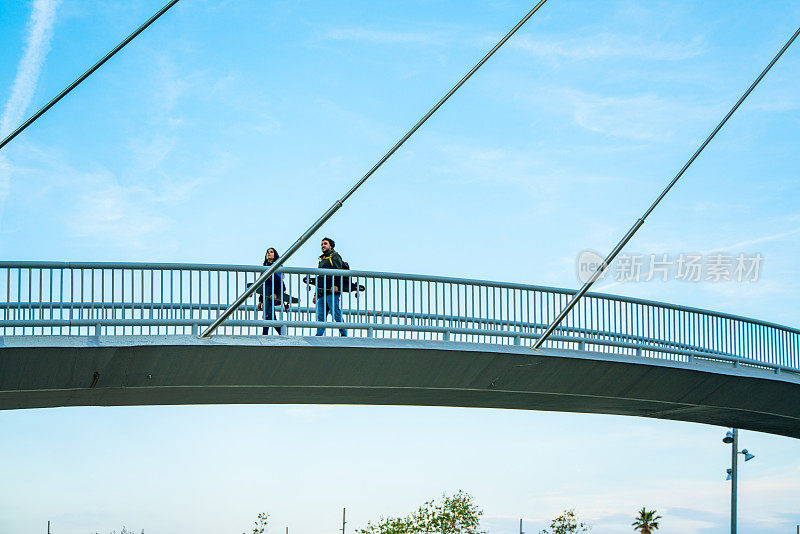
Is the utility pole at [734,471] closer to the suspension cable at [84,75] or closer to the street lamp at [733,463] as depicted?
the street lamp at [733,463]

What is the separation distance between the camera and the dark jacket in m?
19.5

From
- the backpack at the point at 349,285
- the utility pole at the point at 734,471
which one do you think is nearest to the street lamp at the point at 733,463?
the utility pole at the point at 734,471

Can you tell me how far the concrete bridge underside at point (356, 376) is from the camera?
1805cm

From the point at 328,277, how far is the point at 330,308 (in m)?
0.54

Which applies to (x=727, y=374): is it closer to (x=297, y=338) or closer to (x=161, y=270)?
(x=297, y=338)

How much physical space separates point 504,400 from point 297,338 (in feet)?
20.4

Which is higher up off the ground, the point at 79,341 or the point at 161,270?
the point at 161,270

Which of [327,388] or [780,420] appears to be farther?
[780,420]

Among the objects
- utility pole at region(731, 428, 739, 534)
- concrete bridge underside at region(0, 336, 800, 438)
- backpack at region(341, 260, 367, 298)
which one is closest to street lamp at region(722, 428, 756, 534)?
utility pole at region(731, 428, 739, 534)

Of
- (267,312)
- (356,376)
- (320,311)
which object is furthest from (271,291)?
(356,376)

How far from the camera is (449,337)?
67.3ft

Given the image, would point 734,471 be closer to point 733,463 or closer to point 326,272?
point 733,463

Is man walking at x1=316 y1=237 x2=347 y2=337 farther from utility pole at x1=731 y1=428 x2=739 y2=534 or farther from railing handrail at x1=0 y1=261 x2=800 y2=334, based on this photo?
utility pole at x1=731 y1=428 x2=739 y2=534

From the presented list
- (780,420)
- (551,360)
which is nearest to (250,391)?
(551,360)
